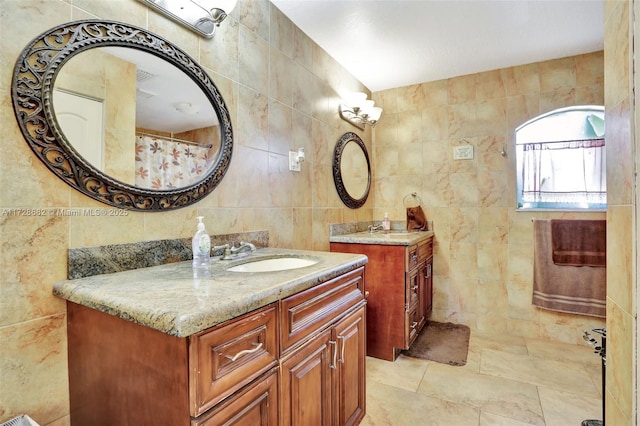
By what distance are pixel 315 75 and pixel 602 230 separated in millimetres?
2466

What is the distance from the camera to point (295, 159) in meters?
2.11

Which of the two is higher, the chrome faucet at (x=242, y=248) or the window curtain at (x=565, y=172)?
the window curtain at (x=565, y=172)

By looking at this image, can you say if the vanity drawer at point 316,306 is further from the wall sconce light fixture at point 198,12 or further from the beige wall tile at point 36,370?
the wall sconce light fixture at point 198,12

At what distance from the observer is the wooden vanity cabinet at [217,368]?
0.73 meters

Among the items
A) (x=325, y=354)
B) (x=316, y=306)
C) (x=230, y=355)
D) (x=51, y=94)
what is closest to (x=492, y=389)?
(x=325, y=354)

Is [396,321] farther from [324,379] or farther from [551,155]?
[551,155]

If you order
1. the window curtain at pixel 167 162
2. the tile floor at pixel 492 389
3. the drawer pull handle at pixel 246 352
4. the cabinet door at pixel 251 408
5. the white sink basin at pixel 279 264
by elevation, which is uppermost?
the window curtain at pixel 167 162

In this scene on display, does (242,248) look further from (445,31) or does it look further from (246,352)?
(445,31)

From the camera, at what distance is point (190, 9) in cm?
137

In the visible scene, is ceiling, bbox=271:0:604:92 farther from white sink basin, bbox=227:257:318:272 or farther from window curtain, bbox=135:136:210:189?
white sink basin, bbox=227:257:318:272

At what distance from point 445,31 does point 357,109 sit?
34.1 inches

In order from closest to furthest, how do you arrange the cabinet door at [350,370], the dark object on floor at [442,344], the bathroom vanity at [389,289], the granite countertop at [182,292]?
the granite countertop at [182,292], the cabinet door at [350,370], the bathroom vanity at [389,289], the dark object on floor at [442,344]

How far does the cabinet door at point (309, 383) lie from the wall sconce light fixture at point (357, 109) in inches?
81.0

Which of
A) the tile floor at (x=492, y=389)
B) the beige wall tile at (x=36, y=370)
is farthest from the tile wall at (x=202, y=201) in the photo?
the tile floor at (x=492, y=389)
